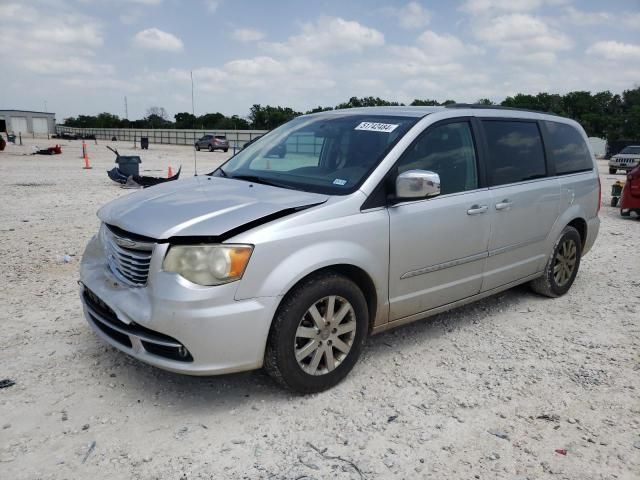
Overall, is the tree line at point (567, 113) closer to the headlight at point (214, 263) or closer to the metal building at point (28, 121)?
the metal building at point (28, 121)

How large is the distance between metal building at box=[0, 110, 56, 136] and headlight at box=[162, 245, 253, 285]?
10523 cm

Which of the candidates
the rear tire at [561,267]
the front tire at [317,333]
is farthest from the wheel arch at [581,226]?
the front tire at [317,333]

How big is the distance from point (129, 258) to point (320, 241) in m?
1.13

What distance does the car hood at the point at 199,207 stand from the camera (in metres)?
2.92

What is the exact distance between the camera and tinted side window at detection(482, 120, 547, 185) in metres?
4.30

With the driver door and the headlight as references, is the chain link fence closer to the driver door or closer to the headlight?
the driver door

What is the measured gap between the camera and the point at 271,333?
3.01m

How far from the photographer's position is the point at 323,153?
12.8 ft

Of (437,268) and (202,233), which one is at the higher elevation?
(202,233)

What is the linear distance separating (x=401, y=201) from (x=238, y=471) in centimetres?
192

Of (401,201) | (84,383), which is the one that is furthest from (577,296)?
(84,383)

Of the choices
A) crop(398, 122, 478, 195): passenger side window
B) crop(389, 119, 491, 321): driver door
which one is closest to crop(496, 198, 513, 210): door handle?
crop(389, 119, 491, 321): driver door

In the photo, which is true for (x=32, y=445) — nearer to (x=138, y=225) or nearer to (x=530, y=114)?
(x=138, y=225)

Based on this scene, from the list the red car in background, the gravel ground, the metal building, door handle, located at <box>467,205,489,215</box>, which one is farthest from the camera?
the metal building
